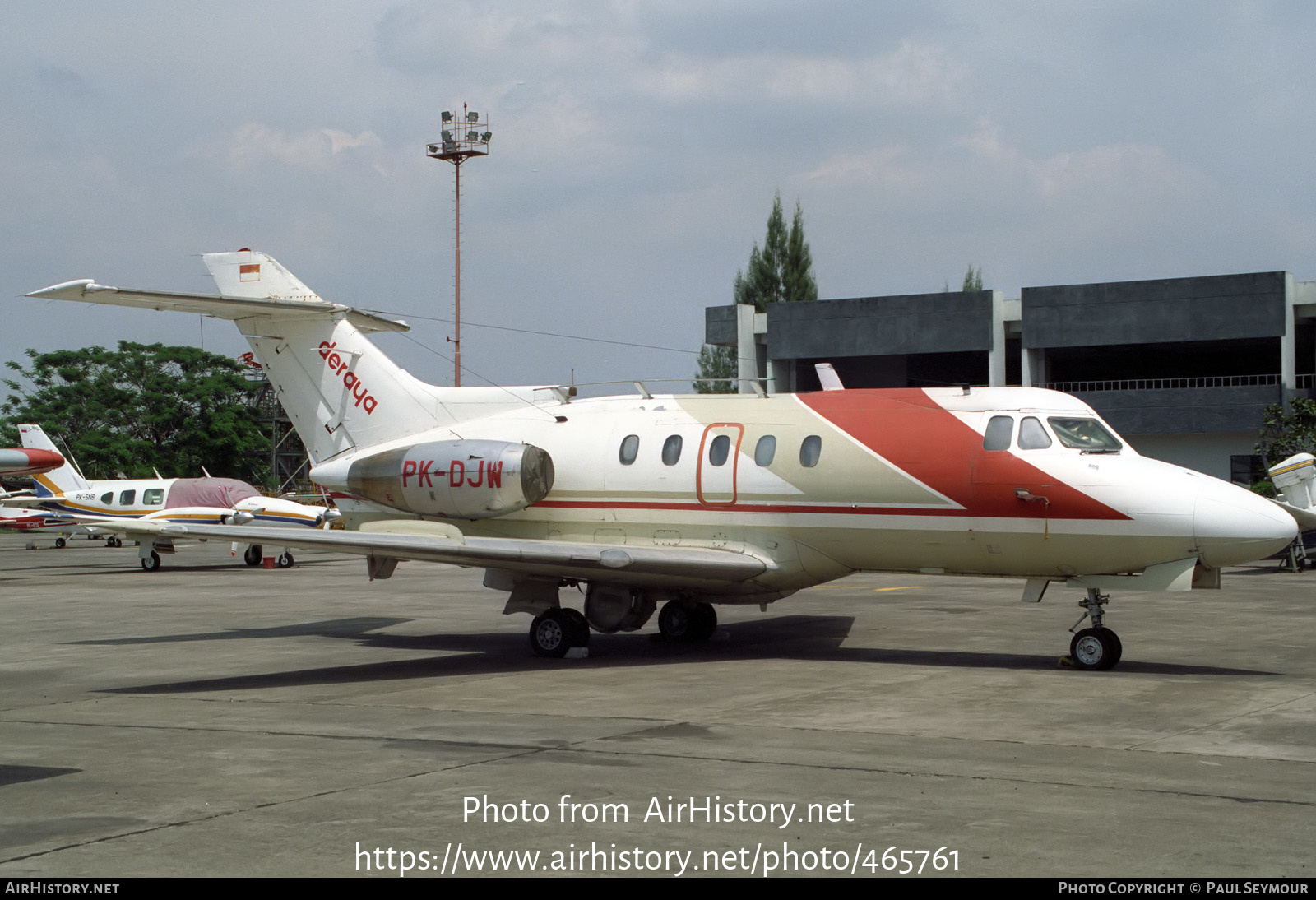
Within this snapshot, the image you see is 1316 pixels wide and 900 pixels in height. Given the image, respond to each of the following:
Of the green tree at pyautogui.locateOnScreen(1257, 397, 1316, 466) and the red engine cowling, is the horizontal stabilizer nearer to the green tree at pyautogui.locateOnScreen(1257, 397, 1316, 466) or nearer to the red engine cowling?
the red engine cowling

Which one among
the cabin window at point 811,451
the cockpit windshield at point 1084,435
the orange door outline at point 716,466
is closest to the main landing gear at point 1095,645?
the cockpit windshield at point 1084,435

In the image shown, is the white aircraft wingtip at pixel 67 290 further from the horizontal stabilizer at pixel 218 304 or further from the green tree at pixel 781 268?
the green tree at pixel 781 268

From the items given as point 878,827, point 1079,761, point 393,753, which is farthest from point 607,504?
point 878,827

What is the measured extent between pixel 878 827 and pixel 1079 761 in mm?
2669

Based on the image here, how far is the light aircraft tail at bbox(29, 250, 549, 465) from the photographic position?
1877cm

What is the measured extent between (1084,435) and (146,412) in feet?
222

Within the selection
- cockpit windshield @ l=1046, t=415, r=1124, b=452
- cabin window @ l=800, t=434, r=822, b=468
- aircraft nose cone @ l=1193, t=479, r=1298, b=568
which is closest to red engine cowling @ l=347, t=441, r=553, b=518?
cabin window @ l=800, t=434, r=822, b=468

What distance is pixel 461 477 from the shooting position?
55.2 ft

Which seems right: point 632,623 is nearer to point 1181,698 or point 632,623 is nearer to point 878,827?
point 1181,698

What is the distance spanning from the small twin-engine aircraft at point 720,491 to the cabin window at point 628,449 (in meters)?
0.04

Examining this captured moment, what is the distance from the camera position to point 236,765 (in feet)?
31.1

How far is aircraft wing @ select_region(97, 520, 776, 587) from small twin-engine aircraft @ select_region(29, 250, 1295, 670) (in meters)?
0.04

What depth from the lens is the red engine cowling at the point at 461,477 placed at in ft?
54.5

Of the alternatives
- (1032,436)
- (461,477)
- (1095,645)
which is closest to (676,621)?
(461,477)
